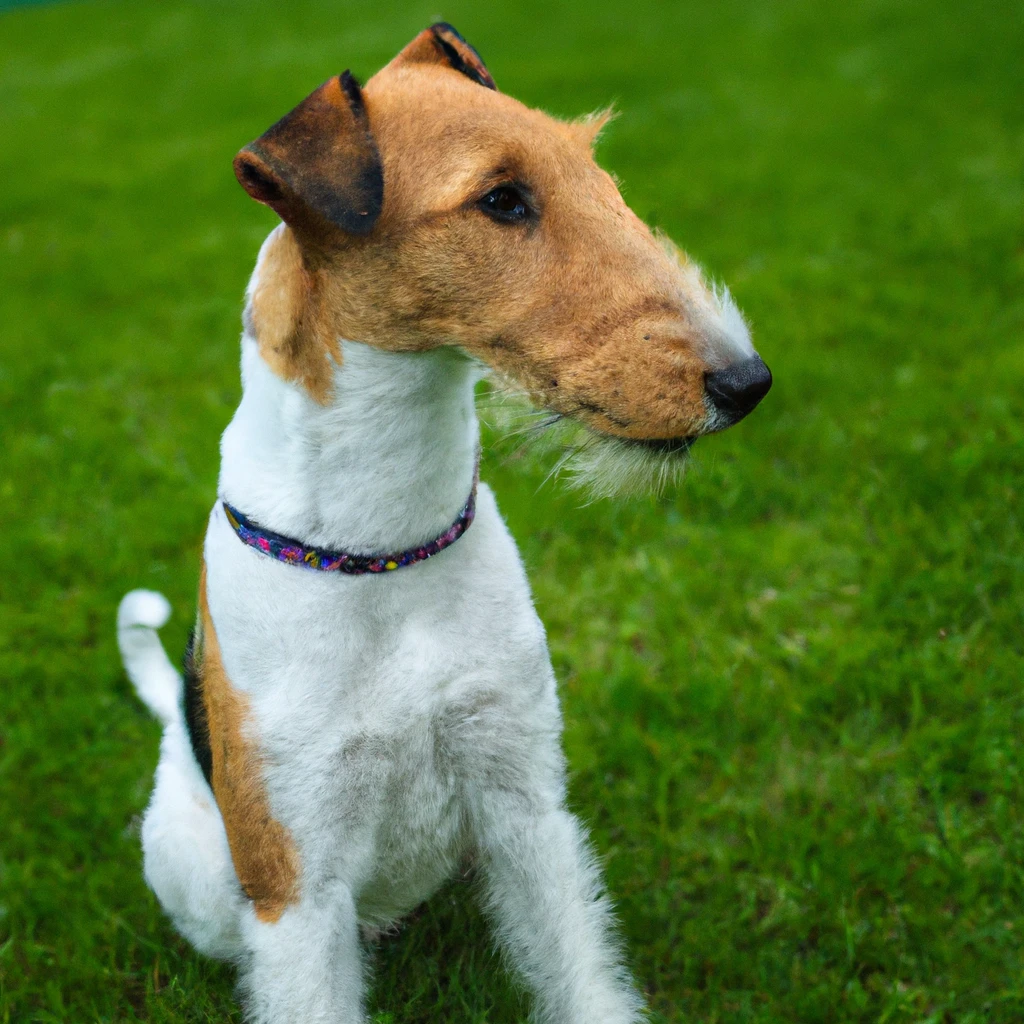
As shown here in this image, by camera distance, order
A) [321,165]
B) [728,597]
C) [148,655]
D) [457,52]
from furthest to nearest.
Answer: [728,597] → [148,655] → [457,52] → [321,165]

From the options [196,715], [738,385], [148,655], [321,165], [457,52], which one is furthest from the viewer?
[148,655]

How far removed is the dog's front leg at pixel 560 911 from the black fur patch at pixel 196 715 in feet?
2.06

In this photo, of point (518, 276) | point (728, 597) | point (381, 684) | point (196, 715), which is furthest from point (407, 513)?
point (728, 597)

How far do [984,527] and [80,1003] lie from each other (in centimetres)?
306

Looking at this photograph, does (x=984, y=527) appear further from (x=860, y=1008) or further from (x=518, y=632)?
(x=518, y=632)

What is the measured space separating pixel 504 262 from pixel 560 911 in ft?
4.49

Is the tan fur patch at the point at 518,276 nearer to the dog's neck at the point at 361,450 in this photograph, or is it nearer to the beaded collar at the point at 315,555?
the dog's neck at the point at 361,450

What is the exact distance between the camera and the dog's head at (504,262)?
1.81 metres

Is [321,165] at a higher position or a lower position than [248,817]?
higher

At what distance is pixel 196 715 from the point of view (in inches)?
98.3

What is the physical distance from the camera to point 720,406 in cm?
179

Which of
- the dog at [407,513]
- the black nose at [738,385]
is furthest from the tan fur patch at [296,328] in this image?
the black nose at [738,385]

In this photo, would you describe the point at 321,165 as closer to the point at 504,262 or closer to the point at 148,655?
the point at 504,262

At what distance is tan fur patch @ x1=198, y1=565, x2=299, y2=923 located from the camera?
2104 mm
